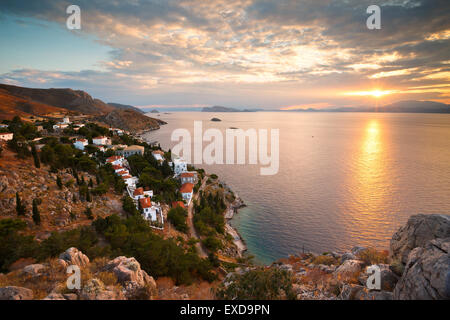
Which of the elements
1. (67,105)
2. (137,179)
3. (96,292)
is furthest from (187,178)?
(67,105)

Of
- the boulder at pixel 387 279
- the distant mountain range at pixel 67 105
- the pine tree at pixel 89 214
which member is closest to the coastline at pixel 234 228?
the pine tree at pixel 89 214

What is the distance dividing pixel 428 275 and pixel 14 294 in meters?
12.5

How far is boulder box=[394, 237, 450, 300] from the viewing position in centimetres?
586

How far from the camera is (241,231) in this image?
3112cm

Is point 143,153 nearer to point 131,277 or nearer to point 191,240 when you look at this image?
point 191,240

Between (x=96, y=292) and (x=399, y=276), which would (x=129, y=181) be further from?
(x=399, y=276)

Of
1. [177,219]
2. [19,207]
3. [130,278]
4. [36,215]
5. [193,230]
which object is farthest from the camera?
[193,230]

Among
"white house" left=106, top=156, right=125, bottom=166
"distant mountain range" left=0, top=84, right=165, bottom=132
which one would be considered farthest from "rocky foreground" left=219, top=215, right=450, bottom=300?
"distant mountain range" left=0, top=84, right=165, bottom=132

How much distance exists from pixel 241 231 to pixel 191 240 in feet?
31.3

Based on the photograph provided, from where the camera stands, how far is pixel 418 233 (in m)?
9.32

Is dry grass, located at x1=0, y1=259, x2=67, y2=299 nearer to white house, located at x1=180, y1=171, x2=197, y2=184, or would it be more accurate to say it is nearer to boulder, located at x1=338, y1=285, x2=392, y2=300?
boulder, located at x1=338, y1=285, x2=392, y2=300

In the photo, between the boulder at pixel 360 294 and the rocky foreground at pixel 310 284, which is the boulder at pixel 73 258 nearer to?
the rocky foreground at pixel 310 284

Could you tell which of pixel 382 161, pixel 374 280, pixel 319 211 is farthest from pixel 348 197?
pixel 374 280

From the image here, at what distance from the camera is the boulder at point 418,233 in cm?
874
